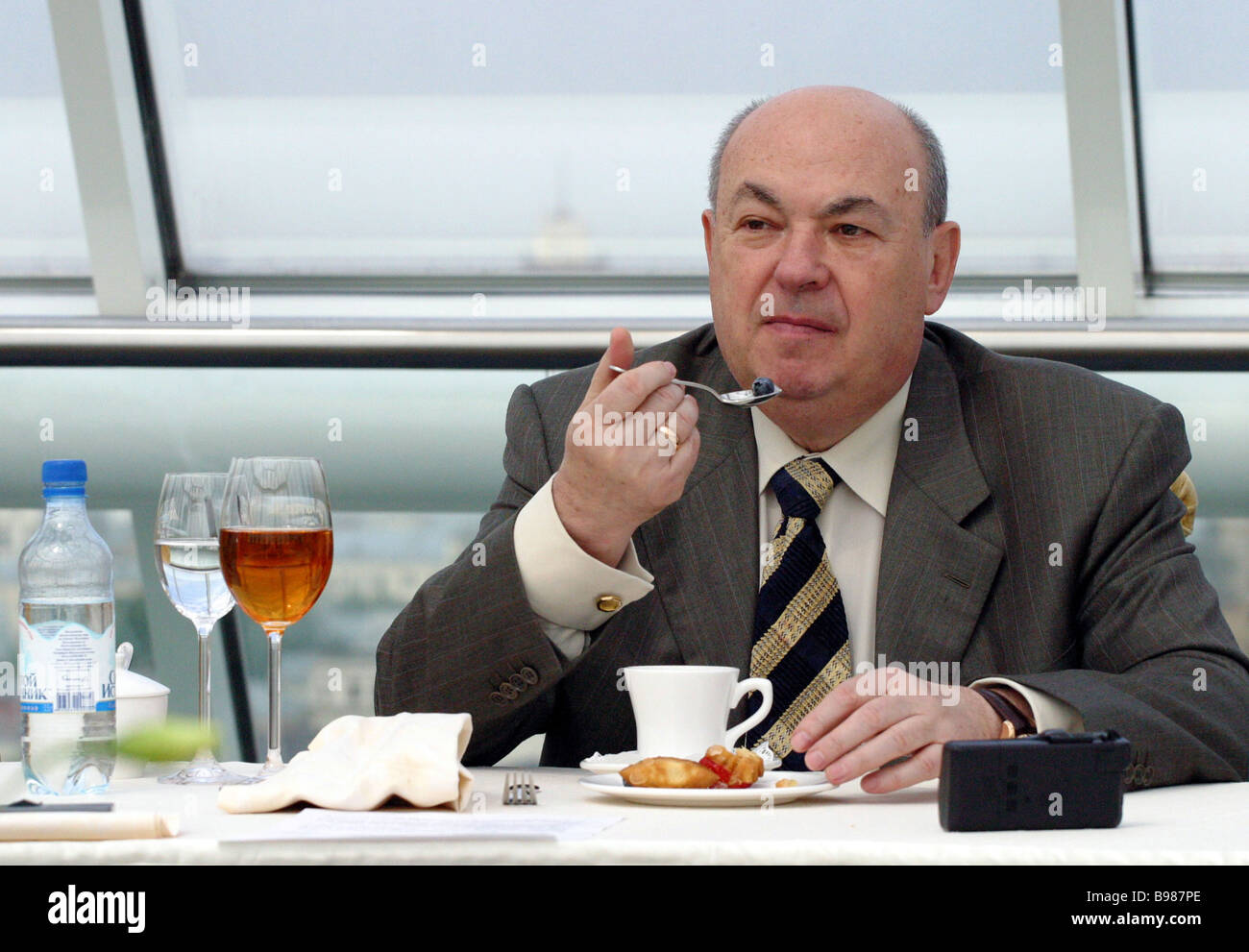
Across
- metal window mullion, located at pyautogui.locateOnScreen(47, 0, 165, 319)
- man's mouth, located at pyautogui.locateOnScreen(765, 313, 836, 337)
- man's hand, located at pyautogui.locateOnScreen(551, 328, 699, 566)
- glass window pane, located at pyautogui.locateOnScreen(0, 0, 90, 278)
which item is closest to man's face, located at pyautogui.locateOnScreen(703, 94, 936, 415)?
man's mouth, located at pyautogui.locateOnScreen(765, 313, 836, 337)

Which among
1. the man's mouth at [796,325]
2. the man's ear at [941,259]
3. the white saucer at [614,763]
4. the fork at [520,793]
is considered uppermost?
the man's ear at [941,259]

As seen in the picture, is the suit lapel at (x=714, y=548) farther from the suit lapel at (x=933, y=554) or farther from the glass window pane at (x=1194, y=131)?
the glass window pane at (x=1194, y=131)

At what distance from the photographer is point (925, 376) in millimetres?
1859

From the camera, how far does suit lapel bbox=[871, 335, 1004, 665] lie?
1605mm

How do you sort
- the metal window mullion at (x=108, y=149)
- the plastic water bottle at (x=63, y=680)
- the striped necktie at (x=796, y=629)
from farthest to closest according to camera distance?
the metal window mullion at (x=108, y=149)
the striped necktie at (x=796, y=629)
the plastic water bottle at (x=63, y=680)

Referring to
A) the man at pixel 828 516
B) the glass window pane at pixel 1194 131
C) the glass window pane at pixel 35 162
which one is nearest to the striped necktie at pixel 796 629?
the man at pixel 828 516

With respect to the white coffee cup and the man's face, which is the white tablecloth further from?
the man's face

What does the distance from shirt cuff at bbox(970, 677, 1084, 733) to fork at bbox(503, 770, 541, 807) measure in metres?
0.46

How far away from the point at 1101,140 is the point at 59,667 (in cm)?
275

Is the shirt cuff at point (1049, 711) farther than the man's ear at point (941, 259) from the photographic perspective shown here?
No

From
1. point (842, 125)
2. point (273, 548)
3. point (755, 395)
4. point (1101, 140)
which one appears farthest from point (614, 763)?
point (1101, 140)

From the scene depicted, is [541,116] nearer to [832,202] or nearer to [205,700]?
[832,202]

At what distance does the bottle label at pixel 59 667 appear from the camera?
109cm
